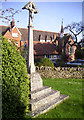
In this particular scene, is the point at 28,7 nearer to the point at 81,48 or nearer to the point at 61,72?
the point at 61,72

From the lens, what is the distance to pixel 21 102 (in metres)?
3.39

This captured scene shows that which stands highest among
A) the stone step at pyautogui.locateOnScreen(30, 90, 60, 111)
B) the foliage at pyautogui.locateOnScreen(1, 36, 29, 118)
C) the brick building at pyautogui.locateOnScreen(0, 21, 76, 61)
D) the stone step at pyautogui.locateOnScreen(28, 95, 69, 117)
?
the brick building at pyautogui.locateOnScreen(0, 21, 76, 61)

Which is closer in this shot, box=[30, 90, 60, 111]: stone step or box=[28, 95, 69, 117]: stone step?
box=[28, 95, 69, 117]: stone step

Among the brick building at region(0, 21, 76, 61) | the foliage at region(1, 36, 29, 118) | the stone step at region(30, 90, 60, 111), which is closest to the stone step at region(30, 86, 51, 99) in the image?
the stone step at region(30, 90, 60, 111)

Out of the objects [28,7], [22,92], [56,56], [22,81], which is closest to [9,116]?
[22,92]

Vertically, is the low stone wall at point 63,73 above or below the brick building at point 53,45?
below

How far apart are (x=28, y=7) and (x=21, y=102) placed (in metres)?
4.76

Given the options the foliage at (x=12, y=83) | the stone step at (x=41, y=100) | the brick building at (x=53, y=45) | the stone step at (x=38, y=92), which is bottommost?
the stone step at (x=41, y=100)

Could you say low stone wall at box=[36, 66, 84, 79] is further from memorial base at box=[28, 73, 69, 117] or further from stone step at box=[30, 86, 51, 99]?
stone step at box=[30, 86, 51, 99]

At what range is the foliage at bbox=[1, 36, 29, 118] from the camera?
307 centimetres

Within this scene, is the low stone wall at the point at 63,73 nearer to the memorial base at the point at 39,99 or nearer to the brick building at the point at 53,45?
the memorial base at the point at 39,99

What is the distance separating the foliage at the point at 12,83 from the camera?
10.1ft

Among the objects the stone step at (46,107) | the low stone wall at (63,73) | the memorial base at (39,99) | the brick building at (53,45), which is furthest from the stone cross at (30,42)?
the brick building at (53,45)

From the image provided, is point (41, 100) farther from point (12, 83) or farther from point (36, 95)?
point (12, 83)
